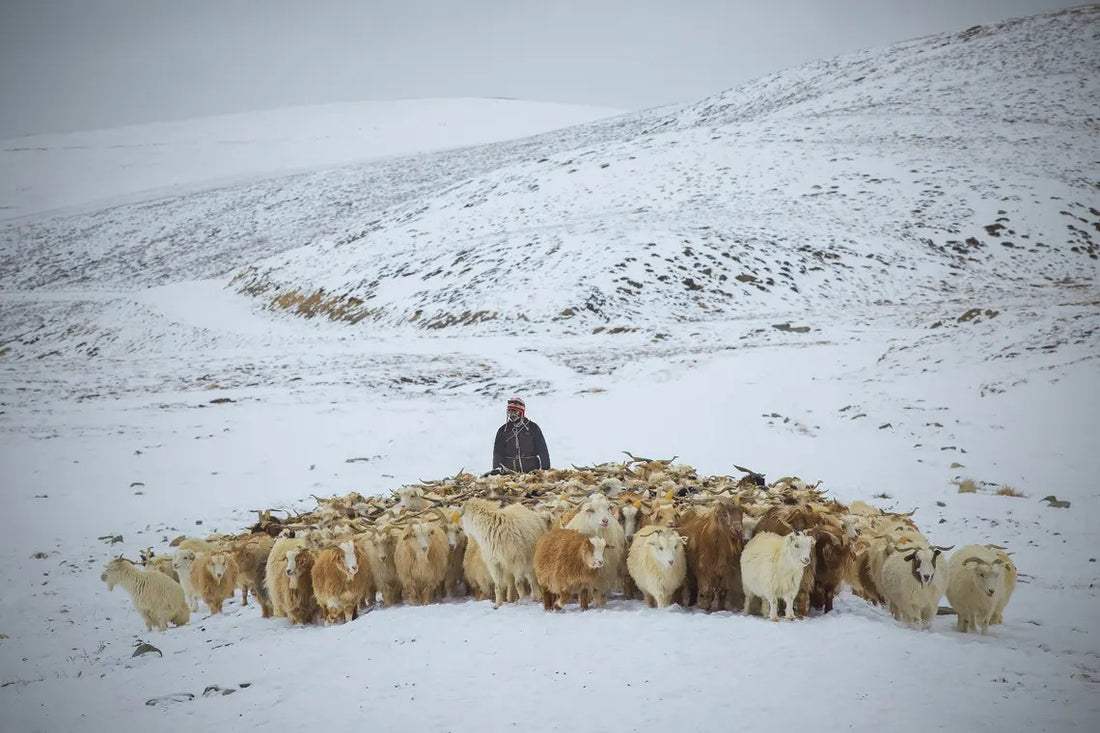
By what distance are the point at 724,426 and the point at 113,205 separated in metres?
81.6

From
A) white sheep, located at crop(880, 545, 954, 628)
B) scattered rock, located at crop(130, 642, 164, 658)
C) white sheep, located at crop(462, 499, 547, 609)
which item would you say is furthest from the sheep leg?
scattered rock, located at crop(130, 642, 164, 658)

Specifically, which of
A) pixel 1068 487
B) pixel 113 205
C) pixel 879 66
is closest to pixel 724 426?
pixel 1068 487

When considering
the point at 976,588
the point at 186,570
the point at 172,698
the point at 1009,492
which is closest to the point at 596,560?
the point at 976,588

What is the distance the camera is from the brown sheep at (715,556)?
820 cm

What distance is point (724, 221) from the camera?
139 feet

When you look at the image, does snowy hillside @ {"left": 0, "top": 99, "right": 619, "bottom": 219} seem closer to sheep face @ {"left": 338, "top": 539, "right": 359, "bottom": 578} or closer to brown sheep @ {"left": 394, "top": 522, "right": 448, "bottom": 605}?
brown sheep @ {"left": 394, "top": 522, "right": 448, "bottom": 605}

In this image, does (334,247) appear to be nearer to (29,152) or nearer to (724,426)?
(724,426)

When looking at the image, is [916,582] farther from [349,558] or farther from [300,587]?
[300,587]

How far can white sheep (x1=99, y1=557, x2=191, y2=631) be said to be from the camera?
30.9 ft

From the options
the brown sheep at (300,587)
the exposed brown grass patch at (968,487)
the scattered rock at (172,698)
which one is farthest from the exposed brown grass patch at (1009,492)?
the scattered rock at (172,698)

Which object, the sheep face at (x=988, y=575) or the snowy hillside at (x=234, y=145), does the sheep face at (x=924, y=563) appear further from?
the snowy hillside at (x=234, y=145)

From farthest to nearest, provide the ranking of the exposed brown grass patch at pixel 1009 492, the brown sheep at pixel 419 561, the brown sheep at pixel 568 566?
1. the exposed brown grass patch at pixel 1009 492
2. the brown sheep at pixel 419 561
3. the brown sheep at pixel 568 566

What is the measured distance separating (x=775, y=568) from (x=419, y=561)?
154 inches

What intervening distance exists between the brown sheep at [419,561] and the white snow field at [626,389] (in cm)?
42
